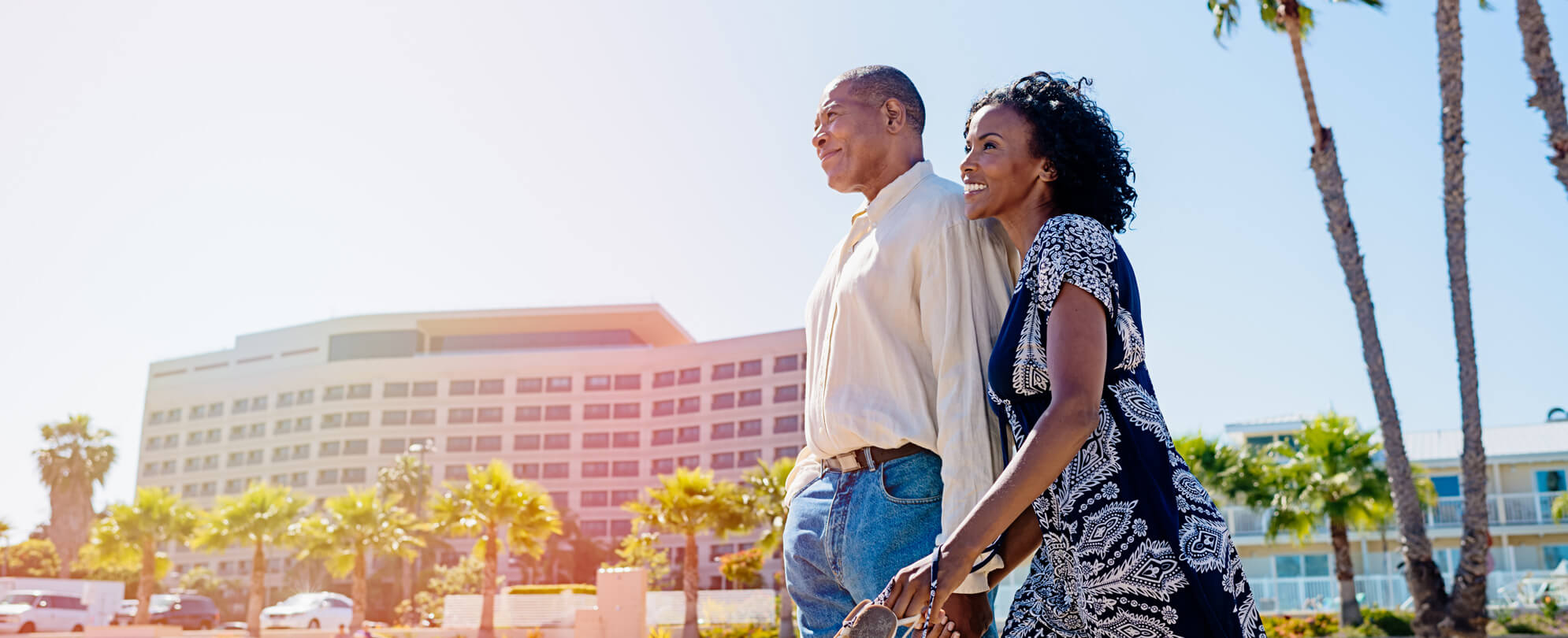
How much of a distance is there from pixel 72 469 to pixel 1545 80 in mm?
75940

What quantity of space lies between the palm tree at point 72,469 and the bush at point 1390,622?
67.2 m

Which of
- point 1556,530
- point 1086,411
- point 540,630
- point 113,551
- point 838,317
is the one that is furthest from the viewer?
point 113,551

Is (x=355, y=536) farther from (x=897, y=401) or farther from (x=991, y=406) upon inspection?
(x=991, y=406)

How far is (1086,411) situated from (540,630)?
33.5 metres

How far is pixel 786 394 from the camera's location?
74.8 m

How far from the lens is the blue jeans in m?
2.23

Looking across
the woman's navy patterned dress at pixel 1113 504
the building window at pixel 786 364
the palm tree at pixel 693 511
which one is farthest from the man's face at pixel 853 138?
the building window at pixel 786 364

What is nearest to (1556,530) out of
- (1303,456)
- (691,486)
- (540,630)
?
(1303,456)

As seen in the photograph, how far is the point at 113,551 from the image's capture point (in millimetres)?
44812

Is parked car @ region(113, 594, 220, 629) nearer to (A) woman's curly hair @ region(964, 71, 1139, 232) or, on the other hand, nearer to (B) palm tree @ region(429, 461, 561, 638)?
(B) palm tree @ region(429, 461, 561, 638)

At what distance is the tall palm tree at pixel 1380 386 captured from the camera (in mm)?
17219

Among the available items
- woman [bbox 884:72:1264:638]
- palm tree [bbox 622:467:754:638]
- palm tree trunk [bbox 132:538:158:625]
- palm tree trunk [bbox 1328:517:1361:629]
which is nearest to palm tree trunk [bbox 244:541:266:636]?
palm tree trunk [bbox 132:538:158:625]

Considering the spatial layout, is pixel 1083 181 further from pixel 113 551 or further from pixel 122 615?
pixel 122 615

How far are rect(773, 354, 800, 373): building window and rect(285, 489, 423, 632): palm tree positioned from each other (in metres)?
36.6
